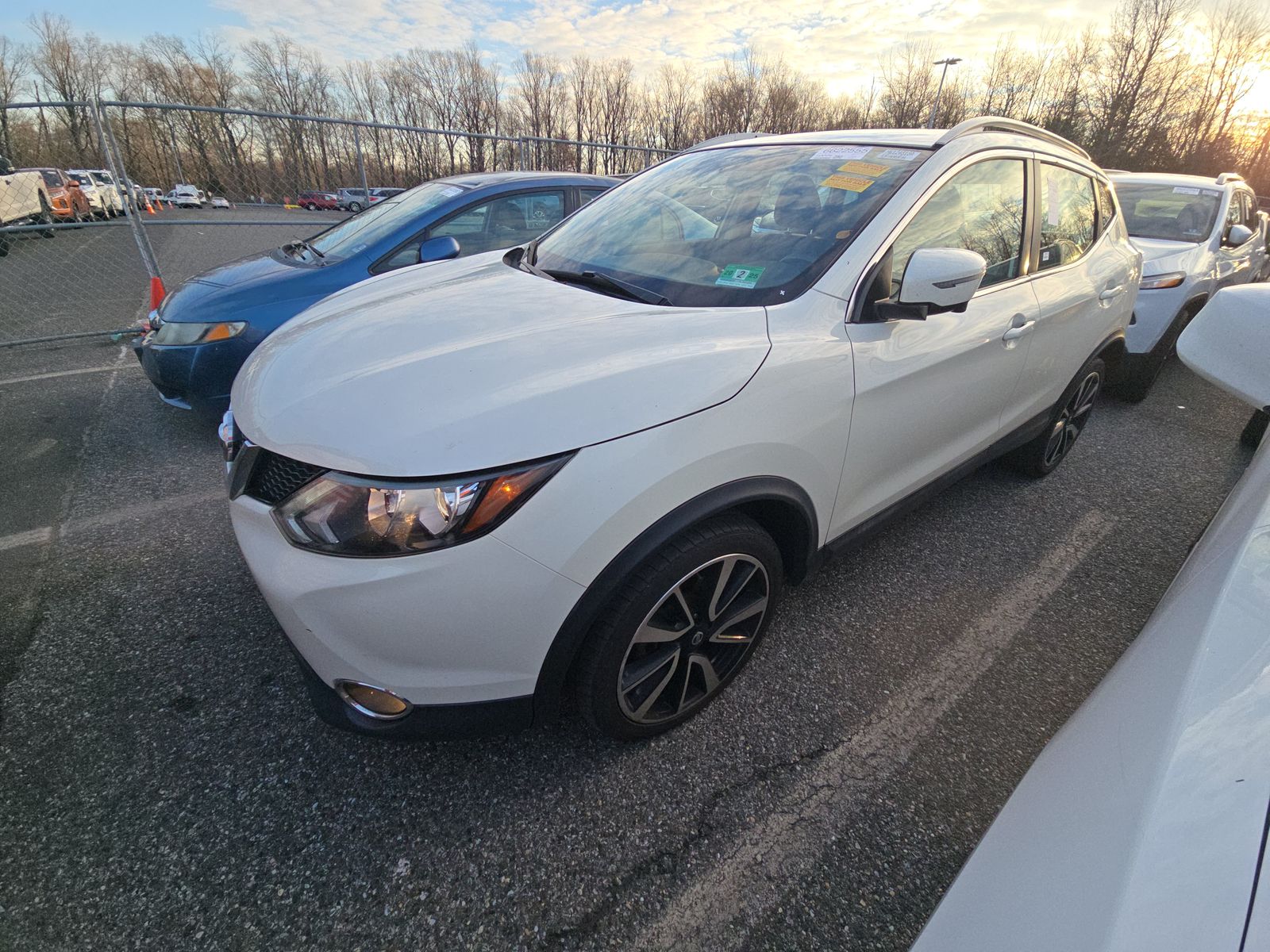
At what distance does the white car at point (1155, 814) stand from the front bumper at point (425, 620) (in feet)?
3.01

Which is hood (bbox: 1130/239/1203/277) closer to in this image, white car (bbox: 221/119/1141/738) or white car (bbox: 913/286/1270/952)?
white car (bbox: 221/119/1141/738)

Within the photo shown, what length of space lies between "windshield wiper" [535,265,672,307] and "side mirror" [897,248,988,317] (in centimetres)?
71

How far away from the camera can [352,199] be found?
28.0ft

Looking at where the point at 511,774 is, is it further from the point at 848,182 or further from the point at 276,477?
the point at 848,182

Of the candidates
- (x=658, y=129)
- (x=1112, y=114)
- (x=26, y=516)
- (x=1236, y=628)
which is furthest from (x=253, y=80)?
(x=1236, y=628)

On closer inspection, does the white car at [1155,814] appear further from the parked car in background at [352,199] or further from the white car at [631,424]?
the parked car in background at [352,199]

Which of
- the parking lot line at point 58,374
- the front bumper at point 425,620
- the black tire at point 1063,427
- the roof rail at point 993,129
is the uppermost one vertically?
the roof rail at point 993,129

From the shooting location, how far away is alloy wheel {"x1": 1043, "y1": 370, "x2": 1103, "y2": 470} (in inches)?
132

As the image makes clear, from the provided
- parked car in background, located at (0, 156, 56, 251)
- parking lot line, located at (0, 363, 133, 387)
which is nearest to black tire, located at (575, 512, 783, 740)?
parking lot line, located at (0, 363, 133, 387)

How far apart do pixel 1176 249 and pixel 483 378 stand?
6054 millimetres

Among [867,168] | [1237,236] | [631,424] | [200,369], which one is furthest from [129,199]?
[1237,236]

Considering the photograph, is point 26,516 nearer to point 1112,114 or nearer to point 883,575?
point 883,575

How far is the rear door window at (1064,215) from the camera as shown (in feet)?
8.92

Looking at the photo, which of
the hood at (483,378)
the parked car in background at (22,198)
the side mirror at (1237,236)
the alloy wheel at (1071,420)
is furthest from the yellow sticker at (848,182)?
the parked car in background at (22,198)
